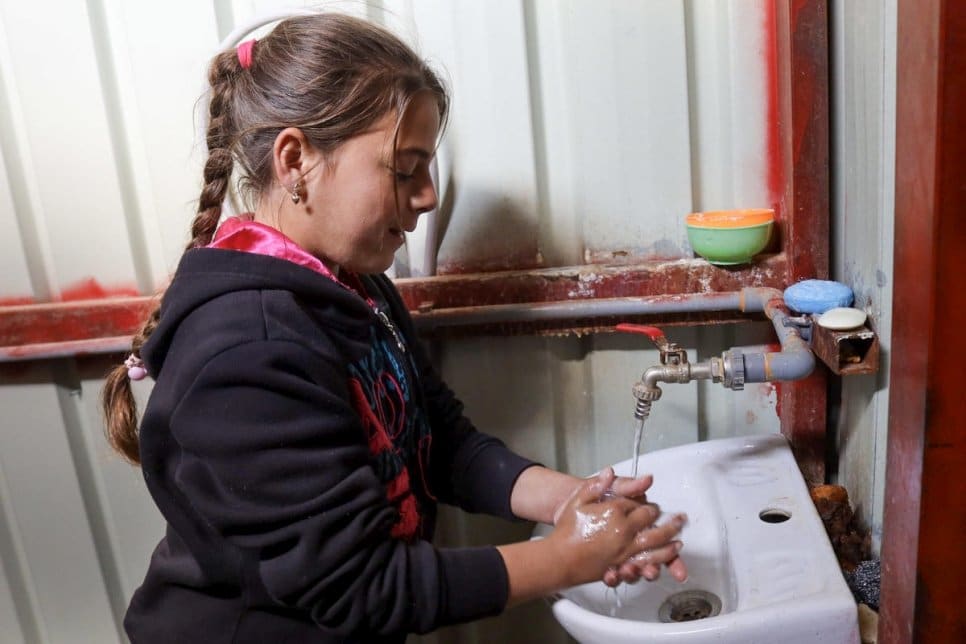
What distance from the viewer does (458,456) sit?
1101 mm

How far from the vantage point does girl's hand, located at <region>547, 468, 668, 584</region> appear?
0.83 metres

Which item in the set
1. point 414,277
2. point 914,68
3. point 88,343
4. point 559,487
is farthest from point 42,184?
point 914,68

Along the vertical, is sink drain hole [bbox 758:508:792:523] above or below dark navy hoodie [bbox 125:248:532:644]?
below

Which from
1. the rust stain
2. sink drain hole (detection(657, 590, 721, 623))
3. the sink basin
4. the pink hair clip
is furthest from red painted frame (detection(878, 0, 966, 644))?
the rust stain

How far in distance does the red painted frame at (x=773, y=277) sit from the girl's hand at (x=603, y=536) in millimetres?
372

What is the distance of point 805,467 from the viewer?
114 centimetres

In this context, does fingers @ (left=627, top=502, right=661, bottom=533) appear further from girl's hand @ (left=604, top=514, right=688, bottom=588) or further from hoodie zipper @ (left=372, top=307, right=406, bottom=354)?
hoodie zipper @ (left=372, top=307, right=406, bottom=354)

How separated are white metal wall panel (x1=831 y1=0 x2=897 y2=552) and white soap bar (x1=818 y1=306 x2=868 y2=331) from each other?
2 centimetres

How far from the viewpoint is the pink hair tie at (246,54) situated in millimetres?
883

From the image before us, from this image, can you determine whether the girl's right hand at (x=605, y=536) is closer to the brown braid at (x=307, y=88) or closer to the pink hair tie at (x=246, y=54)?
the brown braid at (x=307, y=88)

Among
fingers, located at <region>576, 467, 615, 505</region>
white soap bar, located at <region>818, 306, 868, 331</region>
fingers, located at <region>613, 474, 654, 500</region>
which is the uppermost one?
white soap bar, located at <region>818, 306, 868, 331</region>

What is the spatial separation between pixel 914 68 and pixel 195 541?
817 mm

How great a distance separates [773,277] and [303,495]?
73cm

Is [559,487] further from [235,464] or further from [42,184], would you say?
[42,184]
